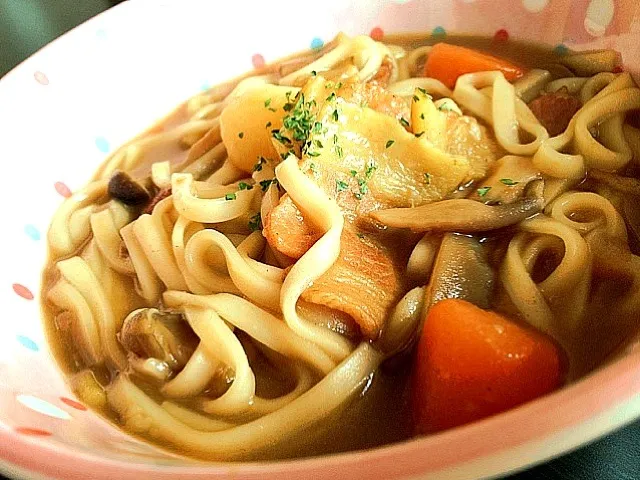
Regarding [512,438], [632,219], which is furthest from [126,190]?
[512,438]

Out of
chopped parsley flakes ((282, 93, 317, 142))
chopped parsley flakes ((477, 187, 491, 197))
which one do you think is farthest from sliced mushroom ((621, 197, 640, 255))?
chopped parsley flakes ((282, 93, 317, 142))

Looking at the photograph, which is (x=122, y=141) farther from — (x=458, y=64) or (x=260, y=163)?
(x=458, y=64)

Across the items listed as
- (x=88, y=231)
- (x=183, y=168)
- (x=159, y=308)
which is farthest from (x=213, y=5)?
(x=159, y=308)

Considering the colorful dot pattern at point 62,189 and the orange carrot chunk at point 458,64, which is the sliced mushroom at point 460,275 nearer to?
the orange carrot chunk at point 458,64

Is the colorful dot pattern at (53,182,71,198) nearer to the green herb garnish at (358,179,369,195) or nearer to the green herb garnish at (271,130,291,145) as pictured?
the green herb garnish at (271,130,291,145)

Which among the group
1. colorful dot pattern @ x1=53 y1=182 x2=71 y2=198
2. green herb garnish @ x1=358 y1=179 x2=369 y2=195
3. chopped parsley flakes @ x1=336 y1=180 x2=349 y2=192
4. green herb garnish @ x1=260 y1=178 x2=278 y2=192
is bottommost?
green herb garnish @ x1=358 y1=179 x2=369 y2=195

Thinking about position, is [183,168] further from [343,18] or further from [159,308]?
[343,18]
